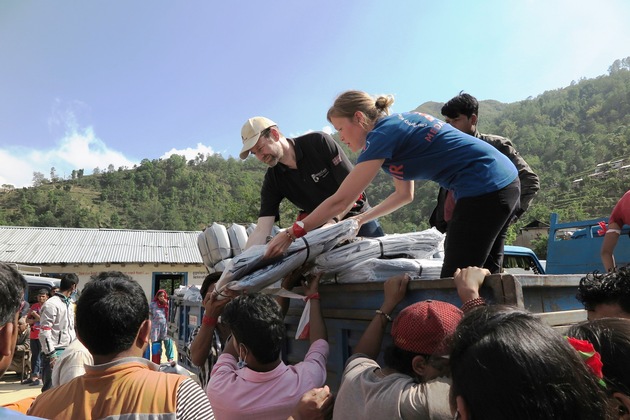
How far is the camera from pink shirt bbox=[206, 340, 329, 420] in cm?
191

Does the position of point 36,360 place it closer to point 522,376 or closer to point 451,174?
point 451,174

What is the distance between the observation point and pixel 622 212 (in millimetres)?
3697

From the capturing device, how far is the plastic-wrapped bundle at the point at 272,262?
2324mm

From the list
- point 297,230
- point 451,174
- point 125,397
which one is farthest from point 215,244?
point 125,397

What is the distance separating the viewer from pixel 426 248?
107 inches

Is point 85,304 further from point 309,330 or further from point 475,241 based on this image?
point 475,241

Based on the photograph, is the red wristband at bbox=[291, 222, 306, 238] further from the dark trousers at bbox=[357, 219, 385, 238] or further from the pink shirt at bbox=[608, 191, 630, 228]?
the pink shirt at bbox=[608, 191, 630, 228]

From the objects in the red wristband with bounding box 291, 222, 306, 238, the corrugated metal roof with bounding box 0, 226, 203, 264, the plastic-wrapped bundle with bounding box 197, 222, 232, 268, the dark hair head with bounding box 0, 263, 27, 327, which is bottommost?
the dark hair head with bounding box 0, 263, 27, 327

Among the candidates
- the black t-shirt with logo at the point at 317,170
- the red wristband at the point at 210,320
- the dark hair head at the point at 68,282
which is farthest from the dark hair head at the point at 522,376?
the dark hair head at the point at 68,282

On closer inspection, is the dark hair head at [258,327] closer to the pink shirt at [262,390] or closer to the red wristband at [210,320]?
the pink shirt at [262,390]

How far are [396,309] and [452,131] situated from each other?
0.88 m

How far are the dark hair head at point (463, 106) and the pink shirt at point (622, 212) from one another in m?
1.67

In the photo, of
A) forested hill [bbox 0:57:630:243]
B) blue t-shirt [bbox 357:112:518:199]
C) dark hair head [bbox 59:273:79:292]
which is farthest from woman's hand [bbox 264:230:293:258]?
forested hill [bbox 0:57:630:243]

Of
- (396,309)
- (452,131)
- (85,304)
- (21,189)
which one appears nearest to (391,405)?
(396,309)
